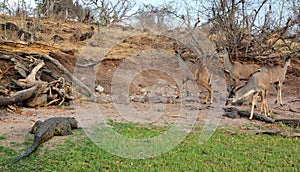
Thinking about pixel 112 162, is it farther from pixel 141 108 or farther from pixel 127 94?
pixel 127 94

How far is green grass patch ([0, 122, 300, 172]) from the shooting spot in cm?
463

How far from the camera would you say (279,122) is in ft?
25.1

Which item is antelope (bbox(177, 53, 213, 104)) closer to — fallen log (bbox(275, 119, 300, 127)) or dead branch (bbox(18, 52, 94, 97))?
fallen log (bbox(275, 119, 300, 127))

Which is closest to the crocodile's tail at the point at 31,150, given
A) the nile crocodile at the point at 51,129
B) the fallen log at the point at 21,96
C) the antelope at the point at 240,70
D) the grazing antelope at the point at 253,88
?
the nile crocodile at the point at 51,129

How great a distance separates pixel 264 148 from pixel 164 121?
2.75 m

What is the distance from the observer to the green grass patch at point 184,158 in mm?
4633

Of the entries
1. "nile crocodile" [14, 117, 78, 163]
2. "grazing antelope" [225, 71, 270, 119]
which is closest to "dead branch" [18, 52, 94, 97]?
"nile crocodile" [14, 117, 78, 163]

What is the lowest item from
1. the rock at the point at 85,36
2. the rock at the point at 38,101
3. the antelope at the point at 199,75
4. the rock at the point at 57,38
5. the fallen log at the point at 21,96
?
the rock at the point at 38,101

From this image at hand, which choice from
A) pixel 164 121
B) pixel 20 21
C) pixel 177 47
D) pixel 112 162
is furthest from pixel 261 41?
pixel 20 21

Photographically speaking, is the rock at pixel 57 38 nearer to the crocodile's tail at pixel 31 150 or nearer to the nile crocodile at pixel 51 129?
the nile crocodile at pixel 51 129

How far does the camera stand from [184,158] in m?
5.04

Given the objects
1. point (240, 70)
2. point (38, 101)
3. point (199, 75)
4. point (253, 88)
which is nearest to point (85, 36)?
point (199, 75)

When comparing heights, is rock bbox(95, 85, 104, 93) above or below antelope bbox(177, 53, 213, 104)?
below

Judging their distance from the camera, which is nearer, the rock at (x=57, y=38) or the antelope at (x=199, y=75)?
the antelope at (x=199, y=75)
